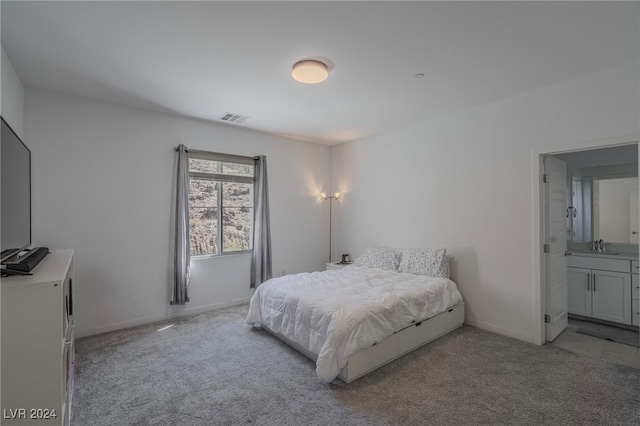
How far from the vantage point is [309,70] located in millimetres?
2488

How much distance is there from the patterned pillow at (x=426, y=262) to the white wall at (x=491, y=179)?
201 millimetres

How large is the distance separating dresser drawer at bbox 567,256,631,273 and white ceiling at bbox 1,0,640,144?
2260 millimetres

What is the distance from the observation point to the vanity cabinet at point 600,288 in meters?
3.44

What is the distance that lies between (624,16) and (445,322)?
2907 millimetres

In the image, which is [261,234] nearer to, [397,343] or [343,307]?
[343,307]

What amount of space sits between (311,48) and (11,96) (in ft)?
8.51

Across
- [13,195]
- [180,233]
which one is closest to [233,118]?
[180,233]

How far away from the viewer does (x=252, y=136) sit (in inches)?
181

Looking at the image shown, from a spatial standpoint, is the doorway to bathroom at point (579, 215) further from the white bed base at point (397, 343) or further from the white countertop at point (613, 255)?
the white bed base at point (397, 343)

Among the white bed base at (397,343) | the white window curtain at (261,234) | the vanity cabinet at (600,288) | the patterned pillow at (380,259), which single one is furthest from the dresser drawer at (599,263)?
the white window curtain at (261,234)

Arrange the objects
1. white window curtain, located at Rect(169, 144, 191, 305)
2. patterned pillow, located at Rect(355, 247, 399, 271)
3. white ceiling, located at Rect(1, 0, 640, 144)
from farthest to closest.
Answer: patterned pillow, located at Rect(355, 247, 399, 271) → white window curtain, located at Rect(169, 144, 191, 305) → white ceiling, located at Rect(1, 0, 640, 144)

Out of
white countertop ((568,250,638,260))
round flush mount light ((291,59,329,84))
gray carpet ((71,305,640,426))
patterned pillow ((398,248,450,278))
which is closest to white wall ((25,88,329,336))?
gray carpet ((71,305,640,426))

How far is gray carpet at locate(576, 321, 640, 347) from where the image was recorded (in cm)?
315

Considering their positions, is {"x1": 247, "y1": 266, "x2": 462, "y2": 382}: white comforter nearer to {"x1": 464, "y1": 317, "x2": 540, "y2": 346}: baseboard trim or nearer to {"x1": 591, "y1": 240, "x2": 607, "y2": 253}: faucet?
{"x1": 464, "y1": 317, "x2": 540, "y2": 346}: baseboard trim
